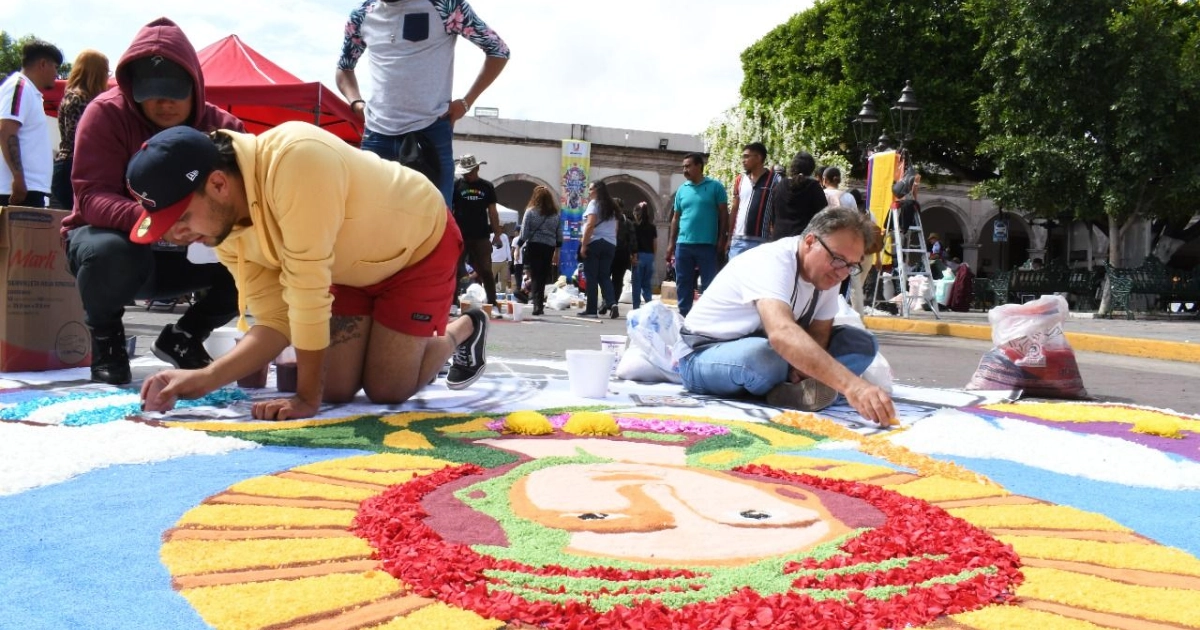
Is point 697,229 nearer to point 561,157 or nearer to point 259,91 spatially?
point 259,91

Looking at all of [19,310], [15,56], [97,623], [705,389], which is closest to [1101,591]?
[97,623]

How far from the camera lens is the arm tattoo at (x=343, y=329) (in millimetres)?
3143

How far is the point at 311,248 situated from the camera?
249 centimetres

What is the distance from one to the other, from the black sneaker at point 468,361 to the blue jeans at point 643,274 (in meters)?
7.66

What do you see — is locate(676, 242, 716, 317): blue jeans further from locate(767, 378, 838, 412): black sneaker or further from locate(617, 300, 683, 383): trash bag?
locate(767, 378, 838, 412): black sneaker

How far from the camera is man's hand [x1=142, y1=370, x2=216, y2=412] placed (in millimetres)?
2660

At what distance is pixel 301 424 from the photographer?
2.70m

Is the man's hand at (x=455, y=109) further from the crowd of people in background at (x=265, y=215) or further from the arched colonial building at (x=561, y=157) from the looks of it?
the arched colonial building at (x=561, y=157)

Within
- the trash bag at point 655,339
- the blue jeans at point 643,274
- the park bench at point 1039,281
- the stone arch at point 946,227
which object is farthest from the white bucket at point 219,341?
the stone arch at point 946,227

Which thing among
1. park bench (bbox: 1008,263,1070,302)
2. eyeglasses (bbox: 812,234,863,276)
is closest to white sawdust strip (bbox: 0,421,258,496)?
eyeglasses (bbox: 812,234,863,276)

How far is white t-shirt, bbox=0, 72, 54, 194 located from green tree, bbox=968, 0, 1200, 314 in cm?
1498

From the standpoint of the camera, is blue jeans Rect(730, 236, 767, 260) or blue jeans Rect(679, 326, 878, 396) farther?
blue jeans Rect(730, 236, 767, 260)

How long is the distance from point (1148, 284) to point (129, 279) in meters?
15.6

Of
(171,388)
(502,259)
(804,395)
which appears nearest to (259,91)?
(171,388)
